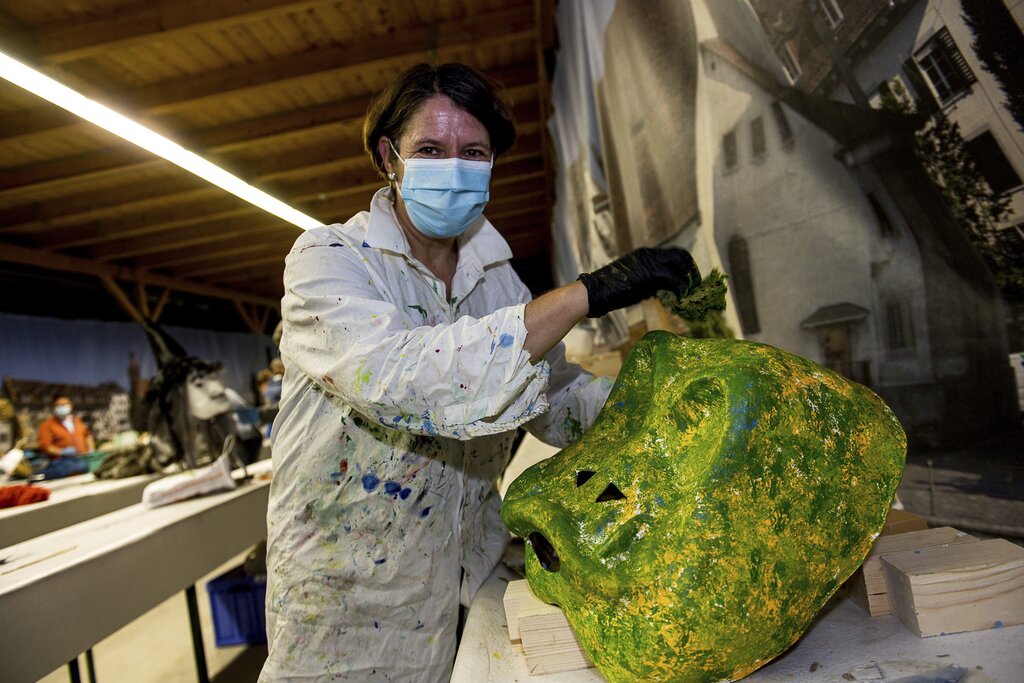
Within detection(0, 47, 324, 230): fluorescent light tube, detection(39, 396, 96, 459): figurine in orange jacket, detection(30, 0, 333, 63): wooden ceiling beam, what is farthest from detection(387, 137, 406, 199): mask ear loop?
detection(39, 396, 96, 459): figurine in orange jacket

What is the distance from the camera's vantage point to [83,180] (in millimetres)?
6398

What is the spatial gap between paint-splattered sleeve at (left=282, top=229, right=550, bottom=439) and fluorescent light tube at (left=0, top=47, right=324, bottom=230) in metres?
4.03

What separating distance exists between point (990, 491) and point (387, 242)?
140 centimetres

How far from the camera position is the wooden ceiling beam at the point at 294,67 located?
5016 mm

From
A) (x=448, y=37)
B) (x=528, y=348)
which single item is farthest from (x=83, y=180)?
(x=528, y=348)

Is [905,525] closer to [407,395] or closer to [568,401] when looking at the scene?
[568,401]

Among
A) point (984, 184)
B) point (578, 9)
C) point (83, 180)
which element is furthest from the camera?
point (83, 180)

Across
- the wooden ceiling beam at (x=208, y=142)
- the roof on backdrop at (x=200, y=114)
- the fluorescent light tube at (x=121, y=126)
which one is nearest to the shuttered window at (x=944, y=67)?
the roof on backdrop at (x=200, y=114)

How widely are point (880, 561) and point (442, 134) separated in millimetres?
1186

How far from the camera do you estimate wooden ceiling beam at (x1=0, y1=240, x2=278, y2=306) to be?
25.1 ft

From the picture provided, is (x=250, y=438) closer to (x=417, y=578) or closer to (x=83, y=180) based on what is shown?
(x=83, y=180)

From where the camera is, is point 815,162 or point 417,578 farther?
point 815,162

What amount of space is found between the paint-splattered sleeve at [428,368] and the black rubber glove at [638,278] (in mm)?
142

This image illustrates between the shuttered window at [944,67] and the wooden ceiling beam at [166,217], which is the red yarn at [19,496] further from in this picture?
the wooden ceiling beam at [166,217]
